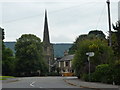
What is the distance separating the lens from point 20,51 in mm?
87500

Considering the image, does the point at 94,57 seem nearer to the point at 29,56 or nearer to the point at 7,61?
the point at 7,61

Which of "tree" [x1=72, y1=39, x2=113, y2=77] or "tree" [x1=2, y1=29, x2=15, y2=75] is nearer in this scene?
"tree" [x1=72, y1=39, x2=113, y2=77]

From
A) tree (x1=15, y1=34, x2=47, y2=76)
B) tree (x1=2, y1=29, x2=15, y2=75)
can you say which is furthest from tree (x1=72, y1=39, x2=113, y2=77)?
tree (x1=15, y1=34, x2=47, y2=76)

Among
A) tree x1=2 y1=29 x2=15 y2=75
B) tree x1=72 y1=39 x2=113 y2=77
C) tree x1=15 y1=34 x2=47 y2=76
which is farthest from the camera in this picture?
tree x1=15 y1=34 x2=47 y2=76

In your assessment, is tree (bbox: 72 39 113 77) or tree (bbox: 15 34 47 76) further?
tree (bbox: 15 34 47 76)

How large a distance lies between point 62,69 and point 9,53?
→ 44.1m

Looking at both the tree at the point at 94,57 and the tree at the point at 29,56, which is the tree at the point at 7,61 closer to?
the tree at the point at 29,56

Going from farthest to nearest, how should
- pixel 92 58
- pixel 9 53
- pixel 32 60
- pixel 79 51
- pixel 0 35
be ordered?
pixel 32 60 → pixel 9 53 → pixel 0 35 → pixel 79 51 → pixel 92 58

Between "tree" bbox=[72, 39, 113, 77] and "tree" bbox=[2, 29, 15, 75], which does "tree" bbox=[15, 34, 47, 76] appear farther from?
"tree" bbox=[72, 39, 113, 77]

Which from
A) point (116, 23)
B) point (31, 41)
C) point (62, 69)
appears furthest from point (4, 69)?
point (116, 23)

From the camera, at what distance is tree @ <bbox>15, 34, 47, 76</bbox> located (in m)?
86.4

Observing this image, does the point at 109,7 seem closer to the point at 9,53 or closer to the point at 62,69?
the point at 9,53

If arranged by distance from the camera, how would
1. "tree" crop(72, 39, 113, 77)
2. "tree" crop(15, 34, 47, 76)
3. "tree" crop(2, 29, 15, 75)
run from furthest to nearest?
"tree" crop(15, 34, 47, 76) < "tree" crop(2, 29, 15, 75) < "tree" crop(72, 39, 113, 77)

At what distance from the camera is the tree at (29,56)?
86.4 meters
